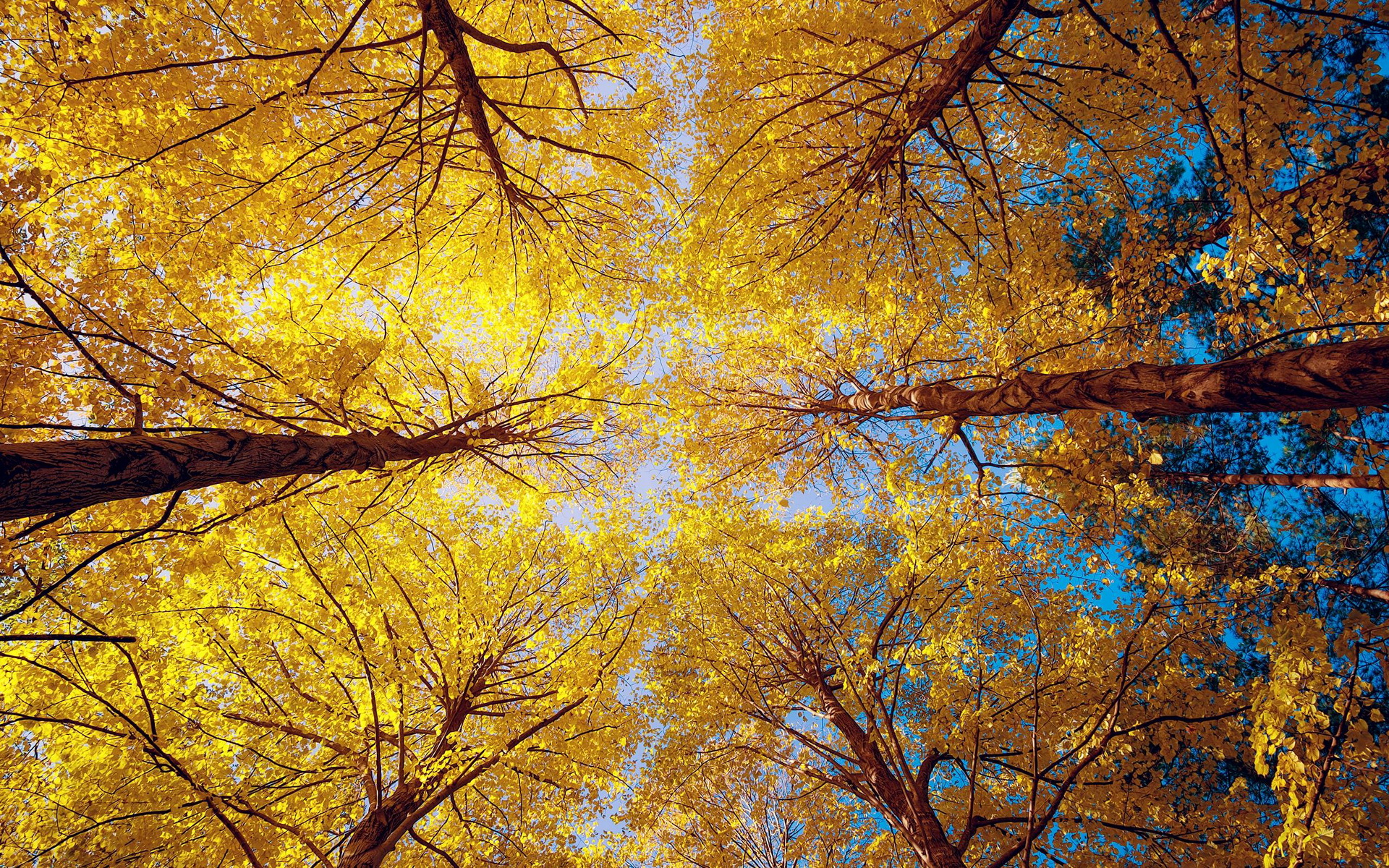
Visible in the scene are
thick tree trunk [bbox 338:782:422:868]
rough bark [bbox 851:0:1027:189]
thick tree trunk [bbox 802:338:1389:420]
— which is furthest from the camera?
thick tree trunk [bbox 338:782:422:868]

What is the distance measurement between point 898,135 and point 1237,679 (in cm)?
1107

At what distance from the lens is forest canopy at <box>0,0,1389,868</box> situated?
3.13 m

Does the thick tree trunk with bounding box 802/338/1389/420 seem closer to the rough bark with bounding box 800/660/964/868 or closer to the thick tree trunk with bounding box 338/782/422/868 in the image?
the rough bark with bounding box 800/660/964/868

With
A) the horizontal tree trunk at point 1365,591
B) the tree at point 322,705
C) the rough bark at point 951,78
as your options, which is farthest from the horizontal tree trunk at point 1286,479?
the tree at point 322,705

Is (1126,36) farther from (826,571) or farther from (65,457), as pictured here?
(65,457)

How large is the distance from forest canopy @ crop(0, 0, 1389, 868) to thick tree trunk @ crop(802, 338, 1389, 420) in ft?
0.06

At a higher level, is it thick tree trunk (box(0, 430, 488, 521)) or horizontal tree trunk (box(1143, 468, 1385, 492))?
horizontal tree trunk (box(1143, 468, 1385, 492))

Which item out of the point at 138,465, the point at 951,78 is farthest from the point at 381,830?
the point at 951,78

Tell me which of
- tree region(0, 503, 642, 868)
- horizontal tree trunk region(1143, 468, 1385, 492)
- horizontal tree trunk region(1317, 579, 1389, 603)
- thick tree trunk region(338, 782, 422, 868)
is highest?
horizontal tree trunk region(1143, 468, 1385, 492)

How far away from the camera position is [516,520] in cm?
656

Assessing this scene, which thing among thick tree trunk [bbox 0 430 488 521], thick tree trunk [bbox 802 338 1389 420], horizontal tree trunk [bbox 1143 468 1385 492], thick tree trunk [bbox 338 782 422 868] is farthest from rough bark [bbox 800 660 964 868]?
horizontal tree trunk [bbox 1143 468 1385 492]

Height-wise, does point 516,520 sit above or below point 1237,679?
above

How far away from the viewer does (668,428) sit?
5.95 meters

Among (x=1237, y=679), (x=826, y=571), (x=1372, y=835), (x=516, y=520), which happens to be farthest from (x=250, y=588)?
(x=1237, y=679)
